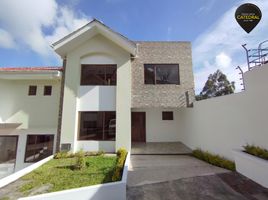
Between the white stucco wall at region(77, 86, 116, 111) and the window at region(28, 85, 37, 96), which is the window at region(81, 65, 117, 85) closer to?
the white stucco wall at region(77, 86, 116, 111)

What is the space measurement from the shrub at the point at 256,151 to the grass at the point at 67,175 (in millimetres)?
5892

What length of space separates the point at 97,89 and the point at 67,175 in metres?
6.34

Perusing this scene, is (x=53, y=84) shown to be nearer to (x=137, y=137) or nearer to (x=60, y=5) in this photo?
(x=60, y=5)

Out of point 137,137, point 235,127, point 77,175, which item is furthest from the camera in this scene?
point 137,137

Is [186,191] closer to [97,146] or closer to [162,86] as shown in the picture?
[97,146]

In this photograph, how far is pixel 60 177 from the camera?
6715 millimetres

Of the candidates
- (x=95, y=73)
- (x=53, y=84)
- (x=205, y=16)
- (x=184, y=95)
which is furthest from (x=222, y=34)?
(x=53, y=84)

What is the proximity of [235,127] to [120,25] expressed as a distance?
10.5m

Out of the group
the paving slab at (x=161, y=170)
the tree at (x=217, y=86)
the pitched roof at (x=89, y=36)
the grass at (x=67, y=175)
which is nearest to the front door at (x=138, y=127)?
the paving slab at (x=161, y=170)

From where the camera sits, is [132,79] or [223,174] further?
[132,79]

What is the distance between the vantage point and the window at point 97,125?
11.3 m

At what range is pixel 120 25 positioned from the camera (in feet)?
40.3

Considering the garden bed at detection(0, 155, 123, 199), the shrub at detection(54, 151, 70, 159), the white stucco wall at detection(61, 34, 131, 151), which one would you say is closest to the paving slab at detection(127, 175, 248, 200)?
the garden bed at detection(0, 155, 123, 199)

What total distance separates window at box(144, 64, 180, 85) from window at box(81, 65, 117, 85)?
2.69m
